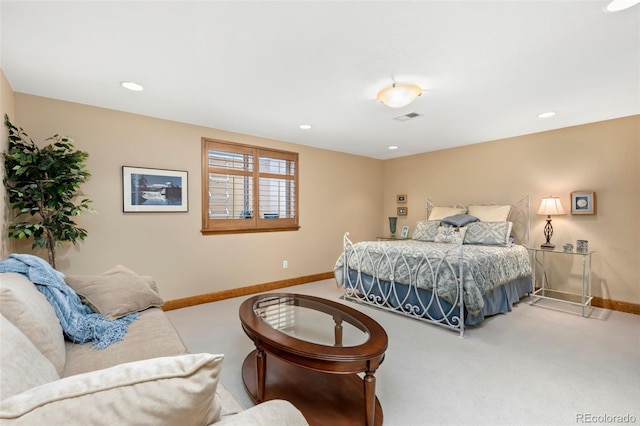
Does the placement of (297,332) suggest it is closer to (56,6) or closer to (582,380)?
(582,380)

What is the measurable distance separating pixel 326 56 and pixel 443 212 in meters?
3.60

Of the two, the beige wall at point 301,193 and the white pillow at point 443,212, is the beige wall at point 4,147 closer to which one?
the beige wall at point 301,193

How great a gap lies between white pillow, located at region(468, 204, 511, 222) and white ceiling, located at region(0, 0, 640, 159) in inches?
53.9

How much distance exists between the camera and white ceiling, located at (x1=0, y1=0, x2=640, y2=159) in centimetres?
171

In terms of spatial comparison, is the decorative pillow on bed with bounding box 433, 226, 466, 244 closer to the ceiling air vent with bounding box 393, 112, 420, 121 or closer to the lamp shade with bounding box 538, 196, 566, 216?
the lamp shade with bounding box 538, 196, 566, 216

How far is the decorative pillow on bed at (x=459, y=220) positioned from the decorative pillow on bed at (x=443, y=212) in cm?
26

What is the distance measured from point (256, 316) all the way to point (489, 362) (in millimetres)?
1912

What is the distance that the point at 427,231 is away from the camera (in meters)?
4.64

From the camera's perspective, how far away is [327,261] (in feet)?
17.5

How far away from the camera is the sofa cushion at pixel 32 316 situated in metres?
1.17

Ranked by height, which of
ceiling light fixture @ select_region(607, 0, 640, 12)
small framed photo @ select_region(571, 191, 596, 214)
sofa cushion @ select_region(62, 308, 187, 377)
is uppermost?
ceiling light fixture @ select_region(607, 0, 640, 12)

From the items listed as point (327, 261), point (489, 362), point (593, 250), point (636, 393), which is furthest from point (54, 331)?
point (593, 250)

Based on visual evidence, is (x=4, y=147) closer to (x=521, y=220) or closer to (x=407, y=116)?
(x=407, y=116)

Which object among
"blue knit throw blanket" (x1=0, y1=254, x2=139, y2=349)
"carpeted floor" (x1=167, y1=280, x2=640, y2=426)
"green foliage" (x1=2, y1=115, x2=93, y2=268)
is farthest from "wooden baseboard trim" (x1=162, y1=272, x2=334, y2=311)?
"blue knit throw blanket" (x1=0, y1=254, x2=139, y2=349)
